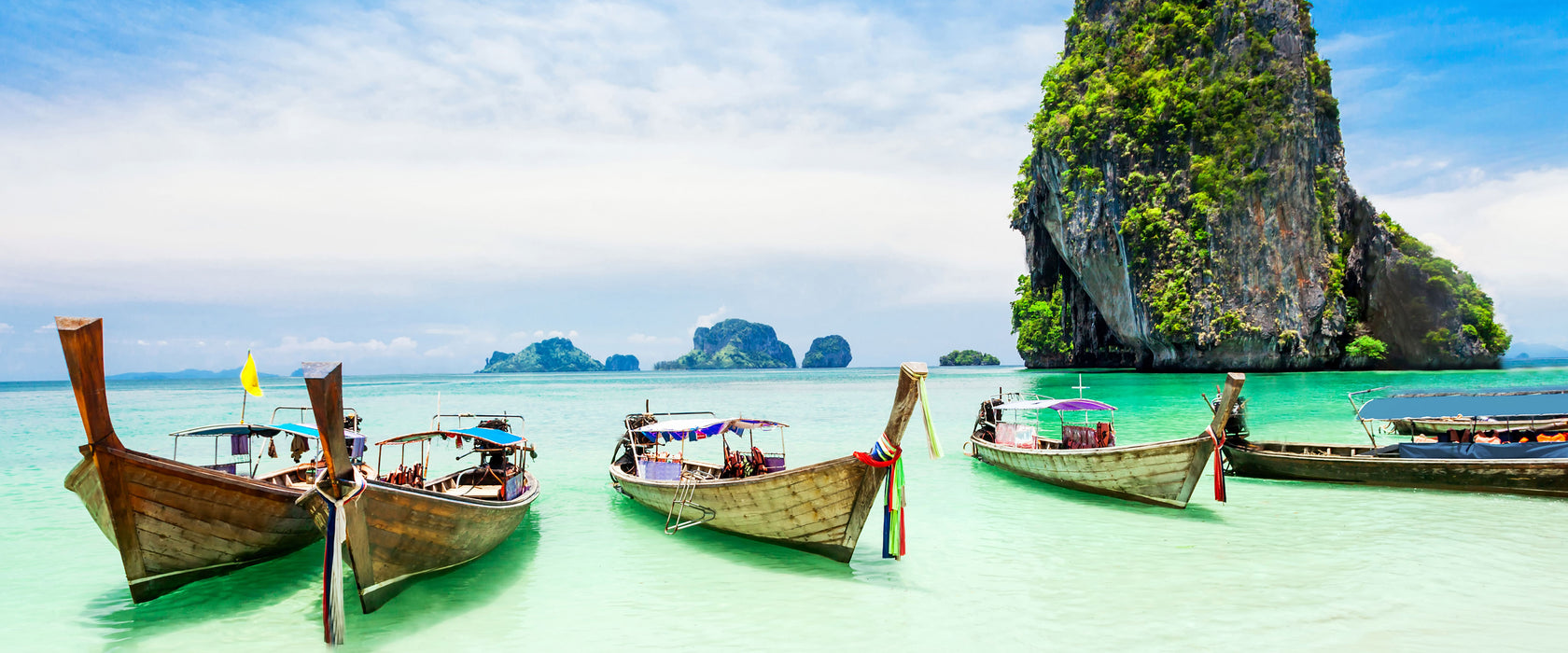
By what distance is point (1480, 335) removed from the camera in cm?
5553

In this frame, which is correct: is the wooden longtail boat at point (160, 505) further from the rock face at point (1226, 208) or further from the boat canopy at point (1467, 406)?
the rock face at point (1226, 208)

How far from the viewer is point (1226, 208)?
4878 centimetres

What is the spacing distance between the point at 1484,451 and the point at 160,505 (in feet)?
62.2

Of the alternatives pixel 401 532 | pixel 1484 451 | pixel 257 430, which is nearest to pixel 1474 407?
pixel 1484 451

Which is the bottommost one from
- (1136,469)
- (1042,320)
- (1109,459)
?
(1136,469)

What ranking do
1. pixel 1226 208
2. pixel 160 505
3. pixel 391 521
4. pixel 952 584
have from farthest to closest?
pixel 1226 208, pixel 952 584, pixel 160 505, pixel 391 521

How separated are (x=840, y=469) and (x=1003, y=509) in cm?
509

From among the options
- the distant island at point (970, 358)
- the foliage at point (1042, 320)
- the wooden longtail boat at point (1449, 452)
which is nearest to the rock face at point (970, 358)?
the distant island at point (970, 358)

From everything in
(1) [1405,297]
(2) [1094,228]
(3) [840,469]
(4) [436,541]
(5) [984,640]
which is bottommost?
(5) [984,640]

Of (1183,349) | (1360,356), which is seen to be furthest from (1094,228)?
(1360,356)

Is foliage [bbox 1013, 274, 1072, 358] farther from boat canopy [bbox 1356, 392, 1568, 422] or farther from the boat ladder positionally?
the boat ladder

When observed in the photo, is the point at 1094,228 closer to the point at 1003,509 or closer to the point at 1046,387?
the point at 1046,387

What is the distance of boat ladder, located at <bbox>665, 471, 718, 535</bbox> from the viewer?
9.96 m

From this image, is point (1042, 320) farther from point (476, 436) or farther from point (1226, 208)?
point (476, 436)
